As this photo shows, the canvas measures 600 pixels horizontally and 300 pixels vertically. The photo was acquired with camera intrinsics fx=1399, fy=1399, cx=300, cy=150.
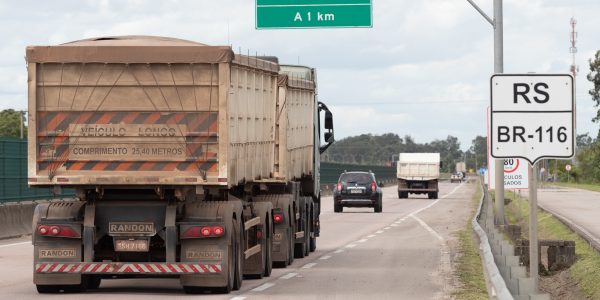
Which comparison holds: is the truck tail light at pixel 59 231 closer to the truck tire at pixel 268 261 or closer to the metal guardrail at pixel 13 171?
the truck tire at pixel 268 261

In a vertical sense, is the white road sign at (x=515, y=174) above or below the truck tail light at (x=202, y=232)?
above

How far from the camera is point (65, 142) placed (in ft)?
56.5

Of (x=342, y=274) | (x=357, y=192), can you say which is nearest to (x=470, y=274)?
(x=342, y=274)

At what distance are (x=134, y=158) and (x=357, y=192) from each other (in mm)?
37058

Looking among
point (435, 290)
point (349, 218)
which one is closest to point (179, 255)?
point (435, 290)

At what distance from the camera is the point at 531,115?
484 inches

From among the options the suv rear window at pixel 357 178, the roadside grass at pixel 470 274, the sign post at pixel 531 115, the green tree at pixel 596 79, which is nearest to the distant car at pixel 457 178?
the green tree at pixel 596 79

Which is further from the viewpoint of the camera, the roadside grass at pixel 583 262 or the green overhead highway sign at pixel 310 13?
the green overhead highway sign at pixel 310 13

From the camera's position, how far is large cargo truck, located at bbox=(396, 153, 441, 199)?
7788 centimetres

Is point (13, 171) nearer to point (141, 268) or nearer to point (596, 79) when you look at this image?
point (141, 268)

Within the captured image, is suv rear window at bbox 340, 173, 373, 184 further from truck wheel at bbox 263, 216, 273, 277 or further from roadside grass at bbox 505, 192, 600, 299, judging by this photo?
truck wheel at bbox 263, 216, 273, 277

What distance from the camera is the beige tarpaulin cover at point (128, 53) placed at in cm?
1714

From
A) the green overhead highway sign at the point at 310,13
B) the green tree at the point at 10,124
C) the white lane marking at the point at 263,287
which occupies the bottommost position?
the white lane marking at the point at 263,287

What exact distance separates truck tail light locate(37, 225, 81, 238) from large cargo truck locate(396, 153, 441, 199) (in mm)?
60923
